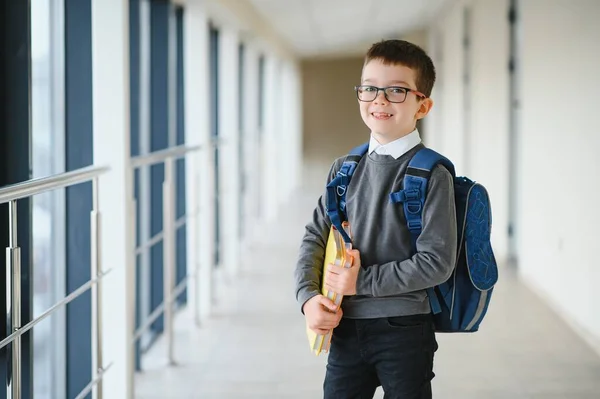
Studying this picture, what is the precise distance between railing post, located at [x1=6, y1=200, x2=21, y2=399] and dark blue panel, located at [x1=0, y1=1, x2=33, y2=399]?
33cm

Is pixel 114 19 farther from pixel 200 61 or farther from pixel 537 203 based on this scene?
pixel 537 203

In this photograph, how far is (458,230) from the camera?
1.29 metres

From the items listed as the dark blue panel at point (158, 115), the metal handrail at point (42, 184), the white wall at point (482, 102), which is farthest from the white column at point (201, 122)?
the white wall at point (482, 102)

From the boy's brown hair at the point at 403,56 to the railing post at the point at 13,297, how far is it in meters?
0.66

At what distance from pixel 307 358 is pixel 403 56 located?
1.81 meters

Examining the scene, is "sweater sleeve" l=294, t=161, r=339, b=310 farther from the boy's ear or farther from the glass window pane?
the glass window pane

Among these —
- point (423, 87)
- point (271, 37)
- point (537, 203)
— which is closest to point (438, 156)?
point (423, 87)

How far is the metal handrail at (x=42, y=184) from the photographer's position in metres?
1.44

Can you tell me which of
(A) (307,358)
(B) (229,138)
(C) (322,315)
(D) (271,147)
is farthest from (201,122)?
(D) (271,147)

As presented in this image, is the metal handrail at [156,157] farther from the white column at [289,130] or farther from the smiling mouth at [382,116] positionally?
the white column at [289,130]

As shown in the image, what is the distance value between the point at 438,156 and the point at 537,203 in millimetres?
2931

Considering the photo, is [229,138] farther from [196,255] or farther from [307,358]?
[307,358]

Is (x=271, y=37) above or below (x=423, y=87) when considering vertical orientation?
above

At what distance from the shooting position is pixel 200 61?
3.75 m
